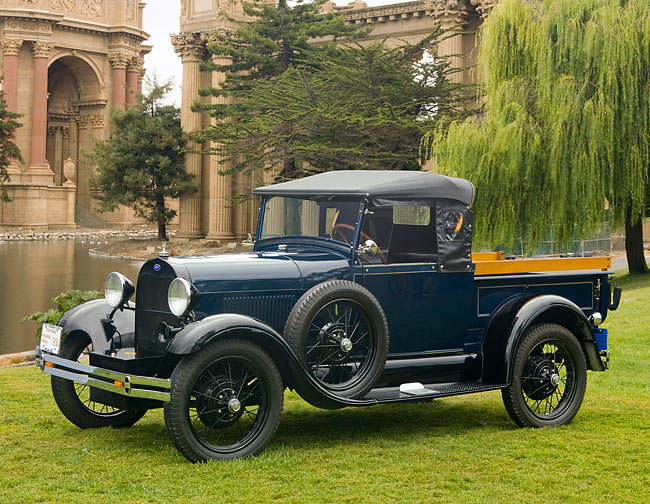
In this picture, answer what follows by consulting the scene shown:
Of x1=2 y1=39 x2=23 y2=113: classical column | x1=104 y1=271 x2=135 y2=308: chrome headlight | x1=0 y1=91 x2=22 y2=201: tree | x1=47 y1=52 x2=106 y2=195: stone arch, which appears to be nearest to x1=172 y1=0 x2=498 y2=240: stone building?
x1=0 y1=91 x2=22 y2=201: tree

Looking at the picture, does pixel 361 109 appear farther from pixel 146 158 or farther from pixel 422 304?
pixel 422 304

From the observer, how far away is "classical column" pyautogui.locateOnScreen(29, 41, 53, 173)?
72312 mm

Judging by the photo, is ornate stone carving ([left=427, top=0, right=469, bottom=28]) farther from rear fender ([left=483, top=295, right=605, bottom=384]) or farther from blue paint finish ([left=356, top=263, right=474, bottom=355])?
blue paint finish ([left=356, top=263, right=474, bottom=355])

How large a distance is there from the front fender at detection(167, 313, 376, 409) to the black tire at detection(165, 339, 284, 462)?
8 cm

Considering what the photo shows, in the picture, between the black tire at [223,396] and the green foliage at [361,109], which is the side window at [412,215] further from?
the green foliage at [361,109]

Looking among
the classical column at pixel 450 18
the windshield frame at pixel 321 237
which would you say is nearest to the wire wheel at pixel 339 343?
the windshield frame at pixel 321 237

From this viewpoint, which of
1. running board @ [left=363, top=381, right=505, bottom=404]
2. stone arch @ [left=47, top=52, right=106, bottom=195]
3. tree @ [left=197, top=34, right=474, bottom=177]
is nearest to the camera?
running board @ [left=363, top=381, right=505, bottom=404]

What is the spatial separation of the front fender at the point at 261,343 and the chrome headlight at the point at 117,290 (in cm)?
118

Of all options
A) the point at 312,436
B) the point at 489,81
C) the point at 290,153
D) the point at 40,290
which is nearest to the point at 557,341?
the point at 312,436

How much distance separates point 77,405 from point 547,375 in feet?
13.9

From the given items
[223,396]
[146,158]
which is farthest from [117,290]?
[146,158]

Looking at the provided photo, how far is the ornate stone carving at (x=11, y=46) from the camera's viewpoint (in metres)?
71.2

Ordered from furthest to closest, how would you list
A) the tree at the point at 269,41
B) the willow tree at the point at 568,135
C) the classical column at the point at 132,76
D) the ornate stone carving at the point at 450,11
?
the classical column at the point at 132,76 < the tree at the point at 269,41 < the ornate stone carving at the point at 450,11 < the willow tree at the point at 568,135

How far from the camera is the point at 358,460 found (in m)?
6.49
